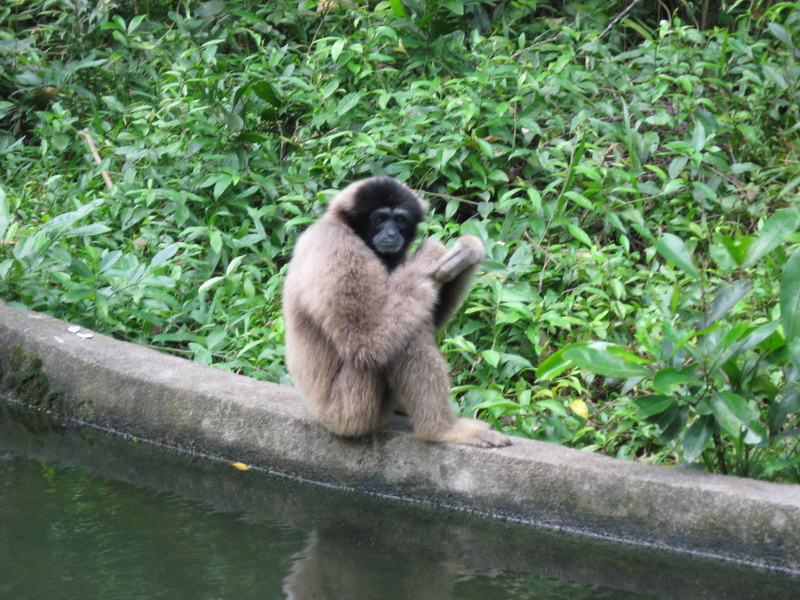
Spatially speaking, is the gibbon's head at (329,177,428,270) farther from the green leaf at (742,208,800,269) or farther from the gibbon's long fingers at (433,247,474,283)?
the green leaf at (742,208,800,269)

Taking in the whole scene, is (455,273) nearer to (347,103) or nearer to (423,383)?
(423,383)

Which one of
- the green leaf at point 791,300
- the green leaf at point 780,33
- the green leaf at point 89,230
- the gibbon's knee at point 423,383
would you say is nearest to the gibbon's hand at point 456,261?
the gibbon's knee at point 423,383

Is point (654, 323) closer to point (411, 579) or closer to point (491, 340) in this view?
point (491, 340)

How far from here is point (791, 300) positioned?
3980mm

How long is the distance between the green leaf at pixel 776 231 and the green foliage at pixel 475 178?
0.01 meters

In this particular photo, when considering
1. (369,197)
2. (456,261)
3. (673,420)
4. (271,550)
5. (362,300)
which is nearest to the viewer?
(271,550)

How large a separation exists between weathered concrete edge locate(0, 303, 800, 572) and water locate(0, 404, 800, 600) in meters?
0.09

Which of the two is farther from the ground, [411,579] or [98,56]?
[98,56]

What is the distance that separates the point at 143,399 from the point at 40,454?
597mm

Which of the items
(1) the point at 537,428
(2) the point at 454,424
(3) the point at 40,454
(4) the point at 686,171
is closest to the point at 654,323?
(1) the point at 537,428

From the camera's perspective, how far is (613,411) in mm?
5254

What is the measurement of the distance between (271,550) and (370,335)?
1027 mm

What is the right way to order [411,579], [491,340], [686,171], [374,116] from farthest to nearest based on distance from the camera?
1. [374,116]
2. [686,171]
3. [491,340]
4. [411,579]

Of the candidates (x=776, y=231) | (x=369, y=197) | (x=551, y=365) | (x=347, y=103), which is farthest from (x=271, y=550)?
(x=347, y=103)
